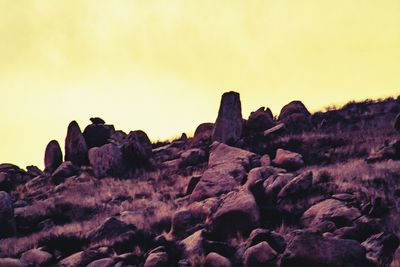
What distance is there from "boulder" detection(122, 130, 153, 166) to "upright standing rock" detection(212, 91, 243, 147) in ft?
16.4

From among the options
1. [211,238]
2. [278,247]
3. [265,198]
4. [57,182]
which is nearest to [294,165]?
[265,198]

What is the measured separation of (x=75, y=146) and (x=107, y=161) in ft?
12.7

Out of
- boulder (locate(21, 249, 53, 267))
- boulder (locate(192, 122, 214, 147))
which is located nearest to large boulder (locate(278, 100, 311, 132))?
boulder (locate(192, 122, 214, 147))

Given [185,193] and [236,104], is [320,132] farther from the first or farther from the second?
[185,193]

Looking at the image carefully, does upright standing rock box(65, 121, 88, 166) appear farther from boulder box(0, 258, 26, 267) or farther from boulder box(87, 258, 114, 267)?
boulder box(87, 258, 114, 267)

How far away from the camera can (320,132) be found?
112 ft

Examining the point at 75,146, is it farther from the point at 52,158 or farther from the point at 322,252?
the point at 322,252

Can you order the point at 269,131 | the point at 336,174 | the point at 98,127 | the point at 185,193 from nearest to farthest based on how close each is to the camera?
1. the point at 336,174
2. the point at 185,193
3. the point at 269,131
4. the point at 98,127

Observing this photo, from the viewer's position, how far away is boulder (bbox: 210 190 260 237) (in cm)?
1559

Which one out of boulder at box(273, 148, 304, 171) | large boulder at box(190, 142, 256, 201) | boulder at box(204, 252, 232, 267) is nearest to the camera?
boulder at box(204, 252, 232, 267)

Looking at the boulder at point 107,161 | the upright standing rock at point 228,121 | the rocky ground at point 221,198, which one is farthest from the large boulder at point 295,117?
the boulder at point 107,161

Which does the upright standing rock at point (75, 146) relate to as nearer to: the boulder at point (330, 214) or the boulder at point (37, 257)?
the boulder at point (37, 257)

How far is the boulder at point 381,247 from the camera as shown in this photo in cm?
1158

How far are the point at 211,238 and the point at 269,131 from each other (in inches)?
790
